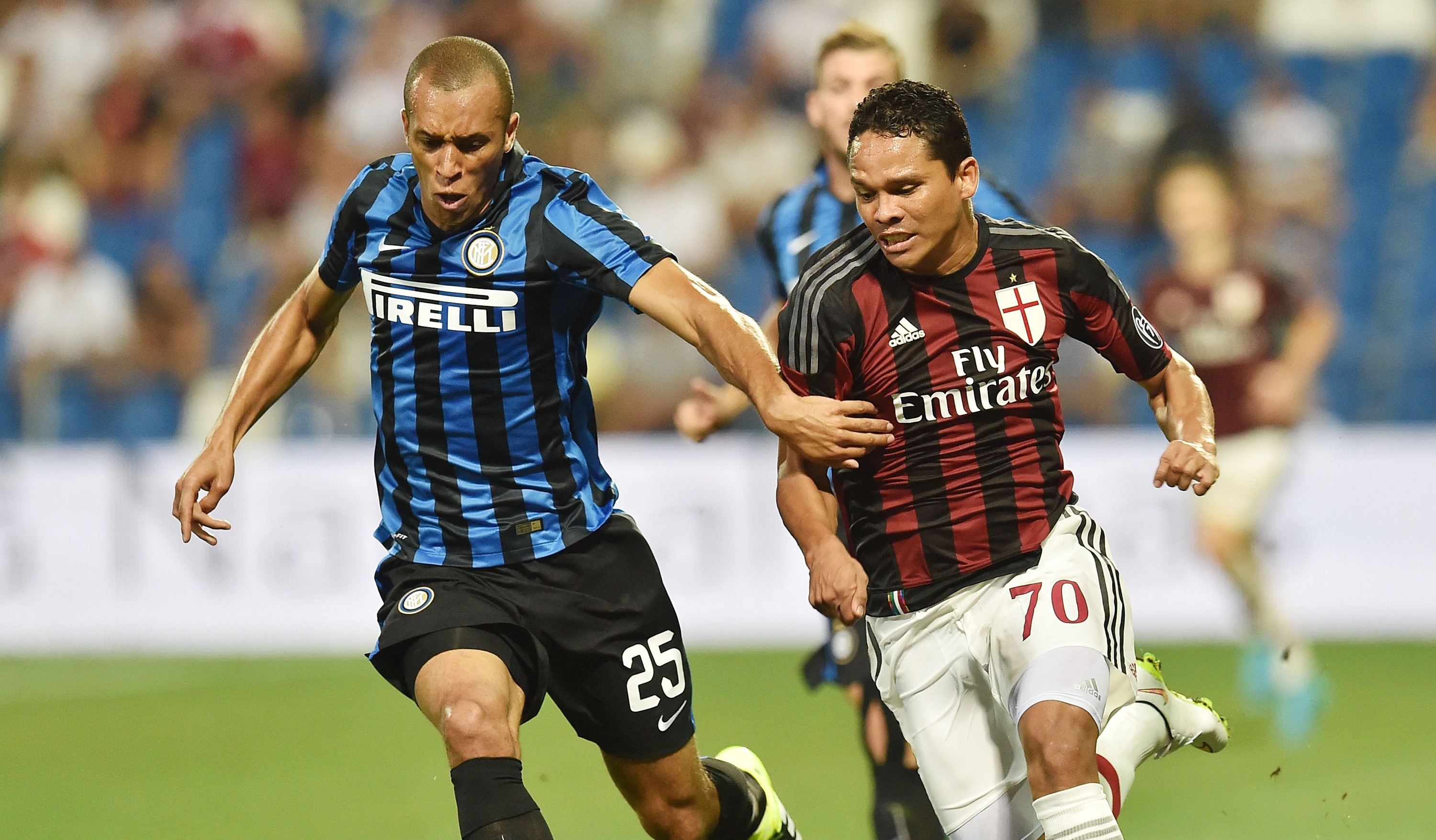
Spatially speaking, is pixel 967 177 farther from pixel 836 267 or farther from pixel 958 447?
pixel 958 447

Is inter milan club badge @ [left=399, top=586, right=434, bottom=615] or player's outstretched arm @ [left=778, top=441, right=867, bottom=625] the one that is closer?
player's outstretched arm @ [left=778, top=441, right=867, bottom=625]

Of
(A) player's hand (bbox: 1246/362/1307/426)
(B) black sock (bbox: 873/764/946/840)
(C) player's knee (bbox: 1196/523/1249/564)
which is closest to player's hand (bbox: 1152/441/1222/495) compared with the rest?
(B) black sock (bbox: 873/764/946/840)

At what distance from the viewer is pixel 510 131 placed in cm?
405

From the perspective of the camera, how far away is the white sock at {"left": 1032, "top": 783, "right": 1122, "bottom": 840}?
11.7 ft

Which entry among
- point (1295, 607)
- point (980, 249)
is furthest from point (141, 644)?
point (980, 249)

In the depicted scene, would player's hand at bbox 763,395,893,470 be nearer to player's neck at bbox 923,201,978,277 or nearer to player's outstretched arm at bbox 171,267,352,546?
player's neck at bbox 923,201,978,277

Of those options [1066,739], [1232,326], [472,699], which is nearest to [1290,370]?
[1232,326]

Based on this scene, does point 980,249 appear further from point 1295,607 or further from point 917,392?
point 1295,607

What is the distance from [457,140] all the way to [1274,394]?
17.9ft

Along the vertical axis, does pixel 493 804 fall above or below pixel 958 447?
below

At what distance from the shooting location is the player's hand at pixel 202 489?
4086 mm

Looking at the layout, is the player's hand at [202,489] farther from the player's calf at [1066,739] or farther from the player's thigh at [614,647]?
the player's calf at [1066,739]

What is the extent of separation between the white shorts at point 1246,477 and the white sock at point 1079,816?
4836 mm

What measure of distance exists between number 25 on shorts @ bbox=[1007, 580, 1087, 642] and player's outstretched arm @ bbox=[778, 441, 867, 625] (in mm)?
369
